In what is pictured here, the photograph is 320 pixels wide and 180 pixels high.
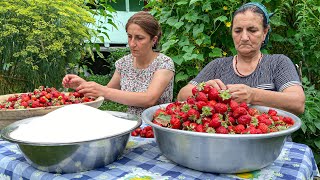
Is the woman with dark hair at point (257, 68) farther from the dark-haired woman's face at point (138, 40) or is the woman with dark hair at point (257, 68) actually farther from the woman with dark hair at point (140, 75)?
the dark-haired woman's face at point (138, 40)

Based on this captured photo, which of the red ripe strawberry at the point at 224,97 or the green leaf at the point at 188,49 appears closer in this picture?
the red ripe strawberry at the point at 224,97

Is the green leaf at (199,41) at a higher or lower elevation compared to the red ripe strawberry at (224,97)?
higher

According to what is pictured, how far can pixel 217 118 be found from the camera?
104 cm

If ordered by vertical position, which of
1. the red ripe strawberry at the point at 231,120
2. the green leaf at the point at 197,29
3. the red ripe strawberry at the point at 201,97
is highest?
the green leaf at the point at 197,29

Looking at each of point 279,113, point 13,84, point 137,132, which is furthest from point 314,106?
point 13,84

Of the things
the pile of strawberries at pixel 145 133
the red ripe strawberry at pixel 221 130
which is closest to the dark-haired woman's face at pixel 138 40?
the pile of strawberries at pixel 145 133

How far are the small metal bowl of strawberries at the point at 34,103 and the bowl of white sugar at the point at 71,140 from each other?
1.00ft

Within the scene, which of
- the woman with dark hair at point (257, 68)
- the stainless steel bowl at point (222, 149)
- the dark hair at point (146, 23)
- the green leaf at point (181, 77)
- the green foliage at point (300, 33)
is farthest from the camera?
the green leaf at point (181, 77)

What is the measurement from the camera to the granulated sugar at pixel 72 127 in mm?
1049

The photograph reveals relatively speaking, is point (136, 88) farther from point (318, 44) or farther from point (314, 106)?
point (318, 44)

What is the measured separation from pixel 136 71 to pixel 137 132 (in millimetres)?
852

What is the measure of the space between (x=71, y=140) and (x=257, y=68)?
1.32m

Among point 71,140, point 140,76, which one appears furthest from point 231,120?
point 140,76

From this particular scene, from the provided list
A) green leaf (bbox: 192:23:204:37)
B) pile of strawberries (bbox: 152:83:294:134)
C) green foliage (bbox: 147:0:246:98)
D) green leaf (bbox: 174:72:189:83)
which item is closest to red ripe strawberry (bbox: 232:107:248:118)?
pile of strawberries (bbox: 152:83:294:134)
